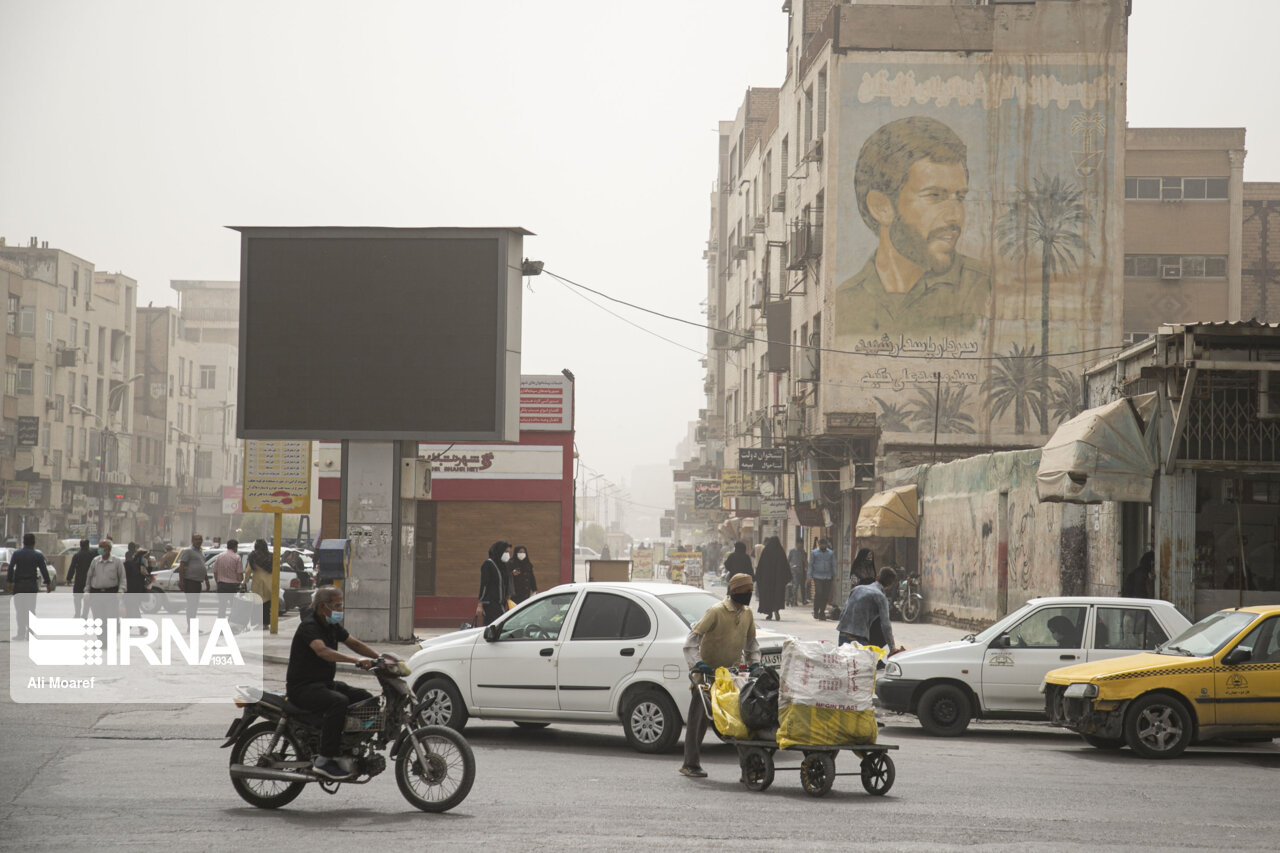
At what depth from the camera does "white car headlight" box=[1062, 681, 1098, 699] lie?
1321cm

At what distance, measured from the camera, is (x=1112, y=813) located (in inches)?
388

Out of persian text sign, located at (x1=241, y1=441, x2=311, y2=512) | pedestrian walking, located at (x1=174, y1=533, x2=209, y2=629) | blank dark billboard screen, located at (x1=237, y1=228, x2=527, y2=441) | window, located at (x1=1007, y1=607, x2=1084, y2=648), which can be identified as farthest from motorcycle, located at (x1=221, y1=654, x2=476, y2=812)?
pedestrian walking, located at (x1=174, y1=533, x2=209, y2=629)

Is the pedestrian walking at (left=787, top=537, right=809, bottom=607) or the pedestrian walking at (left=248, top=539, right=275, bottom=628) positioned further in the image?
the pedestrian walking at (left=787, top=537, right=809, bottom=607)

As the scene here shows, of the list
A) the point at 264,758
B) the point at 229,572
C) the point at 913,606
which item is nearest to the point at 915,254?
the point at 913,606

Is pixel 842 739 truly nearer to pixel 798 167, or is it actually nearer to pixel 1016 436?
pixel 1016 436

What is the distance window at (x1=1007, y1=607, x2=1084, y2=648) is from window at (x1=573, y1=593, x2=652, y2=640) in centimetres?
424

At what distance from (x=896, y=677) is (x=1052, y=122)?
33533mm

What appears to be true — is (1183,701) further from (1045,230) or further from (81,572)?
(1045,230)

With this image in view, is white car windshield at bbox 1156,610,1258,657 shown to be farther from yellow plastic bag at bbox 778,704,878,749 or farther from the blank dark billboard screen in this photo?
the blank dark billboard screen

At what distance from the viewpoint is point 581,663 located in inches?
515

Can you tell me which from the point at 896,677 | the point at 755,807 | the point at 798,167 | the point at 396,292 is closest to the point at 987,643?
the point at 896,677

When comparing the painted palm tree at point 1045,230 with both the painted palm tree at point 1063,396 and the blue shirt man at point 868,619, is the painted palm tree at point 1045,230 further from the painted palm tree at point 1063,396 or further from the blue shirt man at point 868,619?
the blue shirt man at point 868,619

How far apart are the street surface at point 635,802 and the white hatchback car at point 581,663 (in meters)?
0.39

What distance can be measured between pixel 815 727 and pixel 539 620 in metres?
3.72
